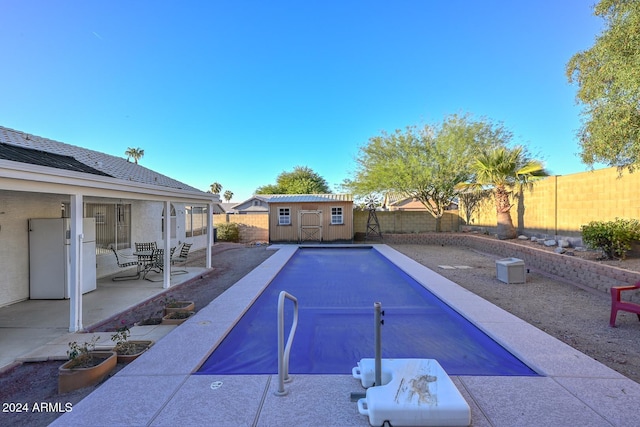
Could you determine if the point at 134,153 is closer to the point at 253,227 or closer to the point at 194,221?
the point at 253,227

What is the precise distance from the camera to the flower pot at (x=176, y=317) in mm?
4922

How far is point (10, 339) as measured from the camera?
441 centimetres

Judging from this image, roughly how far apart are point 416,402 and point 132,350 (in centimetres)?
338

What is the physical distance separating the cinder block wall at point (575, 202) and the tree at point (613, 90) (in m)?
1.85

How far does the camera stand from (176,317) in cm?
511

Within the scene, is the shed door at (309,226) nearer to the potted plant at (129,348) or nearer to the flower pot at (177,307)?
the flower pot at (177,307)

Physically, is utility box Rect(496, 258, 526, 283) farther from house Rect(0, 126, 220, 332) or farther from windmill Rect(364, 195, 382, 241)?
windmill Rect(364, 195, 382, 241)

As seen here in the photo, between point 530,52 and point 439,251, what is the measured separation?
865 centimetres

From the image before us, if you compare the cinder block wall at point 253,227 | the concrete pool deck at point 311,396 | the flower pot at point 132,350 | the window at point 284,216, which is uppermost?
the window at point 284,216

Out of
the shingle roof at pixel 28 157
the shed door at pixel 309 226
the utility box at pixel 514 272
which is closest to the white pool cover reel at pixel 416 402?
the shingle roof at pixel 28 157

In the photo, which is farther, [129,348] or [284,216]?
[284,216]

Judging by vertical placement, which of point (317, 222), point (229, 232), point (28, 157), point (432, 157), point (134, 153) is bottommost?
point (229, 232)


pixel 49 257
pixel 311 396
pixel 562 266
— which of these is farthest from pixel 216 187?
pixel 311 396

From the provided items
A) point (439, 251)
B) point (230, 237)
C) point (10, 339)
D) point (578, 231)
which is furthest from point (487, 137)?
point (10, 339)
